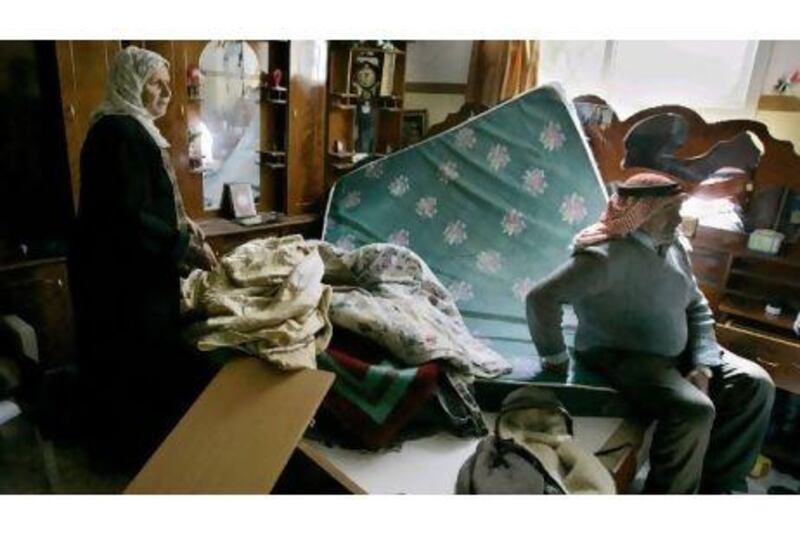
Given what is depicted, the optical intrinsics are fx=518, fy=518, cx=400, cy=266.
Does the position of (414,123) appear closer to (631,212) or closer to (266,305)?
(631,212)

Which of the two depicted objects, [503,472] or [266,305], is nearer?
[503,472]

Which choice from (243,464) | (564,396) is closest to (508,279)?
(564,396)

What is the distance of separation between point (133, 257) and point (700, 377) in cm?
150

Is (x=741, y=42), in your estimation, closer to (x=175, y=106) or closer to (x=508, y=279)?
(x=508, y=279)

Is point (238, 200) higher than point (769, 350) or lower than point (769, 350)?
higher

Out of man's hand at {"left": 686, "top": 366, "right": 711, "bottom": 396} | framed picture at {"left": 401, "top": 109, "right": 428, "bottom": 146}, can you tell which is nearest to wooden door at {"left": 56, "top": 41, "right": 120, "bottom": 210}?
framed picture at {"left": 401, "top": 109, "right": 428, "bottom": 146}

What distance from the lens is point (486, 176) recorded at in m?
1.98

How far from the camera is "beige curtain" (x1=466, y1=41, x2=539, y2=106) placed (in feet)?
7.52

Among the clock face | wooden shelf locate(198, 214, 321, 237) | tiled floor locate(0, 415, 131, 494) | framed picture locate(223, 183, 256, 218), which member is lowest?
tiled floor locate(0, 415, 131, 494)

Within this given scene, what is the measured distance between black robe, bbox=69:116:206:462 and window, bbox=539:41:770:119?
1.18 m

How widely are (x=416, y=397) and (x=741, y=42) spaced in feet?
3.48

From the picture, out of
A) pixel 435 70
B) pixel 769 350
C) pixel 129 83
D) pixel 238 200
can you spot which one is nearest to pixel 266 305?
pixel 129 83

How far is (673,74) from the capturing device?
1.49 meters

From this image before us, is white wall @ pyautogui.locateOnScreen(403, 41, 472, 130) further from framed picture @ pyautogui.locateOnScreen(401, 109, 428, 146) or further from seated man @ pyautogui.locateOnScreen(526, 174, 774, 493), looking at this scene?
seated man @ pyautogui.locateOnScreen(526, 174, 774, 493)
